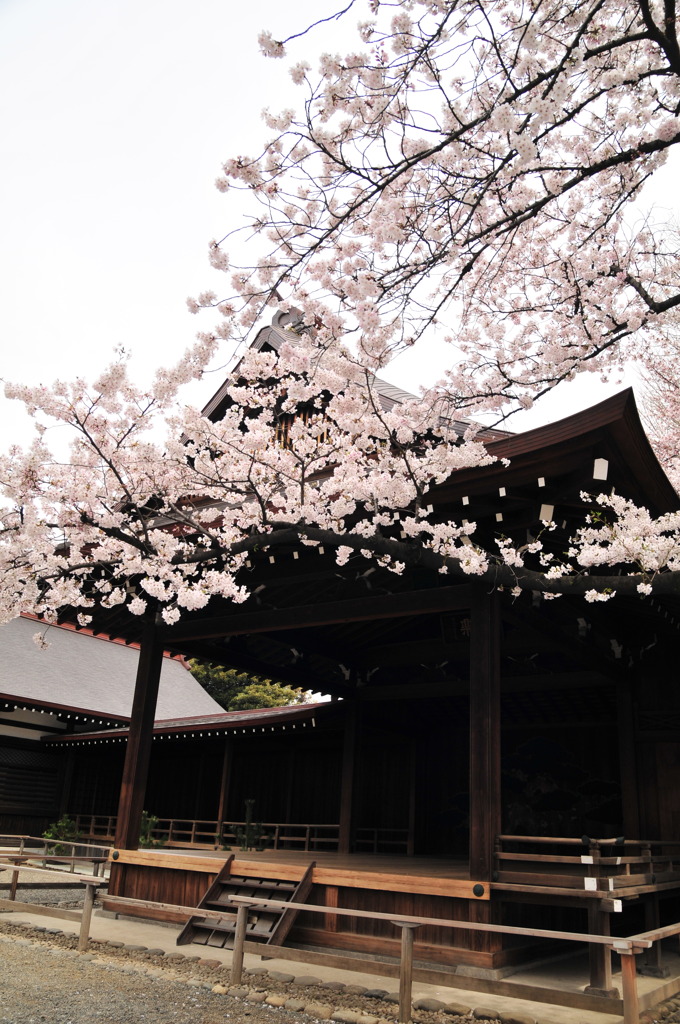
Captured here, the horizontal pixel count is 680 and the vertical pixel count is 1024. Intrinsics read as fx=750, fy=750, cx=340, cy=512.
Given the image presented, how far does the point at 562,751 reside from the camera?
38.0 feet

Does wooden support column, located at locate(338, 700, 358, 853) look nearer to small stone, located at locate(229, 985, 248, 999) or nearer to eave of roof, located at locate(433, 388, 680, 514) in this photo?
small stone, located at locate(229, 985, 248, 999)

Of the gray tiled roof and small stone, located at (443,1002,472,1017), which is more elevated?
the gray tiled roof

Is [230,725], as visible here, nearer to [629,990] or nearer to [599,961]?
[599,961]

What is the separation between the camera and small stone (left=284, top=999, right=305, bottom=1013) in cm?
541

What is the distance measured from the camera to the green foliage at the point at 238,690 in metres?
32.3

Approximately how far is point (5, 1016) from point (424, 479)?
4.68 meters

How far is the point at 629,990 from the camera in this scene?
14.9 feet

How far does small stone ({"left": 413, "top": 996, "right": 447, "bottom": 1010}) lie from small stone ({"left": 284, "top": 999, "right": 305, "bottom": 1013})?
0.83 metres

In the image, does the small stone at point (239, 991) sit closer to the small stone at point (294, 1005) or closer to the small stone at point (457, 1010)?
the small stone at point (294, 1005)

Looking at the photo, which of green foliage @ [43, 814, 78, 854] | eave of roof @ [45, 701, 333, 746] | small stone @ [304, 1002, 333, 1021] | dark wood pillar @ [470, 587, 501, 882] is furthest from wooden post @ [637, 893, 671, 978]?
green foliage @ [43, 814, 78, 854]

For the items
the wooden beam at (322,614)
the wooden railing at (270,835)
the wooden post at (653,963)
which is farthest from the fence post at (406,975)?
the wooden railing at (270,835)

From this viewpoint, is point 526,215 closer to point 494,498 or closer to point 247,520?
point 494,498

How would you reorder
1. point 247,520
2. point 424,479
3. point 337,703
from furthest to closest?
point 337,703, point 247,520, point 424,479

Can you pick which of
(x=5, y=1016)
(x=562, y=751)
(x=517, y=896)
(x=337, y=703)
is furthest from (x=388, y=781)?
(x=5, y=1016)
